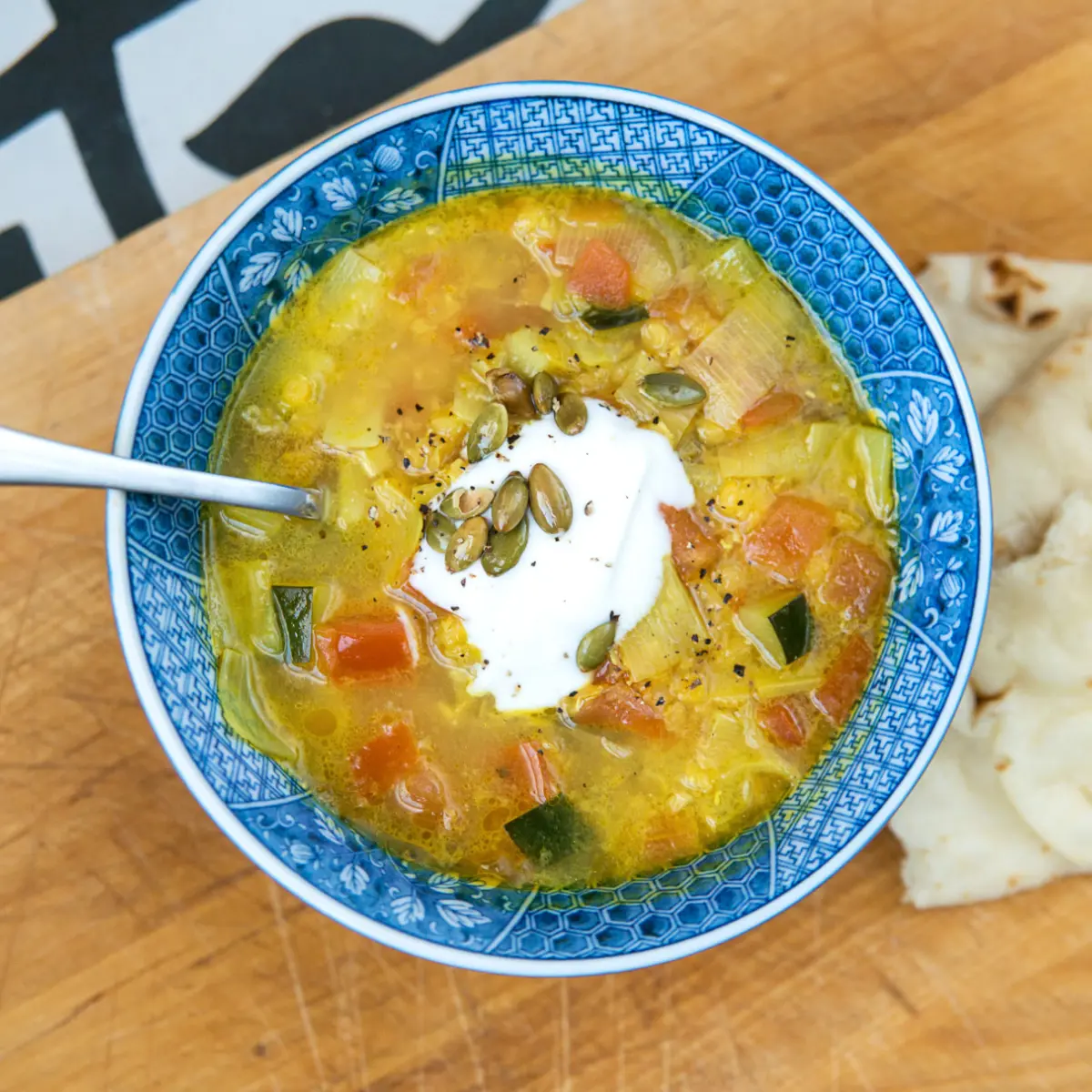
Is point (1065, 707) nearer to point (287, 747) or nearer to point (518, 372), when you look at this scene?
point (518, 372)

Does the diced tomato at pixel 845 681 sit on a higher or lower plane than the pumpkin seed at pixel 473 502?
lower

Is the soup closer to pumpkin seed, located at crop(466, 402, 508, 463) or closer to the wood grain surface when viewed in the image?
pumpkin seed, located at crop(466, 402, 508, 463)

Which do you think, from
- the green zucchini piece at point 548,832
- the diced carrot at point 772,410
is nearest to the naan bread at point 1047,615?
the diced carrot at point 772,410

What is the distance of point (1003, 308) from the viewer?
3.04 meters

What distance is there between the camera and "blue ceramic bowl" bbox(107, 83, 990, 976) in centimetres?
242

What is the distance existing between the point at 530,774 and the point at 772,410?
1.14 meters

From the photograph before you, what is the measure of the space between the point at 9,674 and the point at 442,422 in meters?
1.47

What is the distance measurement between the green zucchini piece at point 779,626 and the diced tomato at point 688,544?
0.16 meters

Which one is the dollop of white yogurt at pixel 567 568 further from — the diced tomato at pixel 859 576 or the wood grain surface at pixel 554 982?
the wood grain surface at pixel 554 982

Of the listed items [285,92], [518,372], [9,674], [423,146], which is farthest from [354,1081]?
[285,92]

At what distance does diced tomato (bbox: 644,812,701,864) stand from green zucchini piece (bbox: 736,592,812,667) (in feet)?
1.55

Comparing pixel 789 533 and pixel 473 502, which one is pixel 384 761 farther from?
pixel 789 533

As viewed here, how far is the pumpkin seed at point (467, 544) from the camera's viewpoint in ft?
8.69

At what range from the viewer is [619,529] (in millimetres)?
2670
